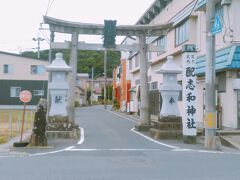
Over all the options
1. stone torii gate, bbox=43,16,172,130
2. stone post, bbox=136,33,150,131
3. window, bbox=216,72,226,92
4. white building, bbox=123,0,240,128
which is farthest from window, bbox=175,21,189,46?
window, bbox=216,72,226,92

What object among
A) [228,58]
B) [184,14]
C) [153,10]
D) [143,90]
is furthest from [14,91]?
[228,58]

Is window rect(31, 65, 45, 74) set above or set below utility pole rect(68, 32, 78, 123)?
above

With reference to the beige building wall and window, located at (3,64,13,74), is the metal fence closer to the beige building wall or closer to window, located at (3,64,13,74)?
the beige building wall

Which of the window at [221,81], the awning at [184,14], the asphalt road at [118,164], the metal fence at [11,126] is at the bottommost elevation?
the asphalt road at [118,164]

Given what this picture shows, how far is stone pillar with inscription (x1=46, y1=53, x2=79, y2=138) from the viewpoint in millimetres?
20219

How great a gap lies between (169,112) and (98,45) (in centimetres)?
664

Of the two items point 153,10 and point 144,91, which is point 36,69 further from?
point 144,91

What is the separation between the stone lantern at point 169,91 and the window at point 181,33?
25.4 ft

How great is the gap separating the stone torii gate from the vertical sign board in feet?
20.8

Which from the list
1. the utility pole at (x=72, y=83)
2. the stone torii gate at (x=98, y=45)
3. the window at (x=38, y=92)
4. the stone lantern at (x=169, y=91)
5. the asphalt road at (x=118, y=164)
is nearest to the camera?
the asphalt road at (x=118, y=164)

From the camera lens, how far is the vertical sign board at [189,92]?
60.8 ft

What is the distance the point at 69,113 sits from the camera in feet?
76.6

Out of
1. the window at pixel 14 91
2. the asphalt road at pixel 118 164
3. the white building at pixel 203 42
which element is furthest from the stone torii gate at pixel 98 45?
the window at pixel 14 91

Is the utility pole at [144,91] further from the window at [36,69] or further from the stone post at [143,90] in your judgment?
the window at [36,69]
